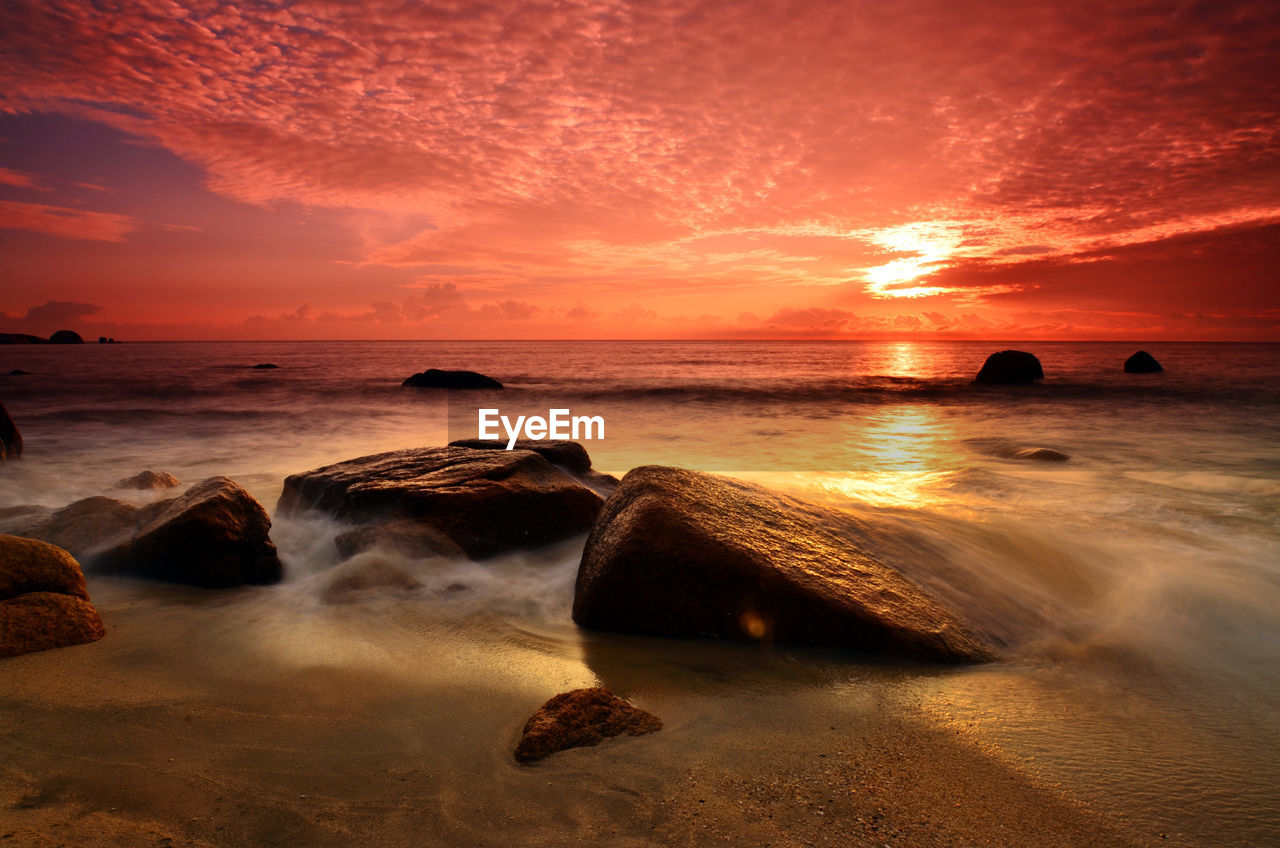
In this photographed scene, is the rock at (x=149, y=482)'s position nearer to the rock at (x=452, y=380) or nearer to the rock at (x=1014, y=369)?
the rock at (x=452, y=380)

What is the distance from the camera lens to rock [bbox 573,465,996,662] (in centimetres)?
289

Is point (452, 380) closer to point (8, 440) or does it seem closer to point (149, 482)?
point (8, 440)

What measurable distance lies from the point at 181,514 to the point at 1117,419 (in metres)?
19.4

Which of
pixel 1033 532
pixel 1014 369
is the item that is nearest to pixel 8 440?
pixel 1033 532

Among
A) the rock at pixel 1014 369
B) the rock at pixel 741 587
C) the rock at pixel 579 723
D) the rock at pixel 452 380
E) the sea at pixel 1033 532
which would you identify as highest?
the rock at pixel 1014 369

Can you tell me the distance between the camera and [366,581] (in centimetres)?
385

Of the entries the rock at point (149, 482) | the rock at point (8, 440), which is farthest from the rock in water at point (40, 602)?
the rock at point (8, 440)

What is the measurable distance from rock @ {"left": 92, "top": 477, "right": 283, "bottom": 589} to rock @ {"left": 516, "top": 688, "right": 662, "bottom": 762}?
2.73m

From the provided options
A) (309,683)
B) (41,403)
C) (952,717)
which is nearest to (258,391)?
(41,403)

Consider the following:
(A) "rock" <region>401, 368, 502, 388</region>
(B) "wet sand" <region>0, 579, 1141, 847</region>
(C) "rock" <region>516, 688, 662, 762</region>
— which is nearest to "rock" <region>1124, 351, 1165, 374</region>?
(A) "rock" <region>401, 368, 502, 388</region>

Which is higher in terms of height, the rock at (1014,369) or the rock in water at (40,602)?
the rock at (1014,369)

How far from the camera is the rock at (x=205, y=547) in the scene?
12.7ft

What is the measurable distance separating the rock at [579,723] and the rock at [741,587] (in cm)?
81

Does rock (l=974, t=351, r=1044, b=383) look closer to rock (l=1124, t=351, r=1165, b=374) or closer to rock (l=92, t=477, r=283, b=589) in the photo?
rock (l=1124, t=351, r=1165, b=374)
